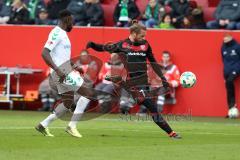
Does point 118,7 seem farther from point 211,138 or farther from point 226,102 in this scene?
point 211,138

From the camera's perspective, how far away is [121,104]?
76.1 ft

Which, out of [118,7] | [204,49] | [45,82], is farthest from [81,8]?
[204,49]

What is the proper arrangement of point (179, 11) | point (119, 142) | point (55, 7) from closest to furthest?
1. point (119, 142)
2. point (179, 11)
3. point (55, 7)

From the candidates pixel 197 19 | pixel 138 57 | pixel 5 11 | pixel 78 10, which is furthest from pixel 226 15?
pixel 138 57

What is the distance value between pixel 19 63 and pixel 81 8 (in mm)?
2678

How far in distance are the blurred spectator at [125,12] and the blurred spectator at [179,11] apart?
1234 millimetres

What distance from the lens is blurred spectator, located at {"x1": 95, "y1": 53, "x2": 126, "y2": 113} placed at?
23.1 m

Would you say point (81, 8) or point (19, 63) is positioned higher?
point (81, 8)

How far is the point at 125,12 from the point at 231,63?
415cm

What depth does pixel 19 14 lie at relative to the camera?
2583 cm

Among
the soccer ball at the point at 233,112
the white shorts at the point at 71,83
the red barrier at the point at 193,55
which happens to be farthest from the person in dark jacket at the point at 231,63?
the white shorts at the point at 71,83

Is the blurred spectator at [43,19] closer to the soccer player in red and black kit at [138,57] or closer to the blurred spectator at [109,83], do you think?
the blurred spectator at [109,83]

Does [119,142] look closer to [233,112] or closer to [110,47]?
[110,47]

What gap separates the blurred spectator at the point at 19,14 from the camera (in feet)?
84.5
